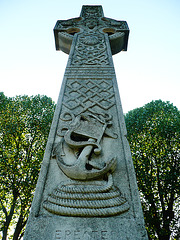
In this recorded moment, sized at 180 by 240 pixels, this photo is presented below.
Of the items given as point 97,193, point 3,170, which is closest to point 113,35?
point 97,193

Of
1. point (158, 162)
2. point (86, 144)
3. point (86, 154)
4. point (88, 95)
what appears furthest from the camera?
point (158, 162)

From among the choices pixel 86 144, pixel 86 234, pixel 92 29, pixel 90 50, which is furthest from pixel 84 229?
pixel 92 29

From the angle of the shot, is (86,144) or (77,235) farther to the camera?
(86,144)

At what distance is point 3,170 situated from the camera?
249 inches

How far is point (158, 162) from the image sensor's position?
22.8 ft

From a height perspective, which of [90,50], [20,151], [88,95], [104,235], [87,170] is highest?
[90,50]

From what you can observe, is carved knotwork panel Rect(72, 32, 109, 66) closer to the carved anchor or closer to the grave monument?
the grave monument

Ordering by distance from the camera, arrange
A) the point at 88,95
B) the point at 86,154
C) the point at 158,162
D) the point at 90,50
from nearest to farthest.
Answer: the point at 86,154 → the point at 88,95 → the point at 90,50 → the point at 158,162

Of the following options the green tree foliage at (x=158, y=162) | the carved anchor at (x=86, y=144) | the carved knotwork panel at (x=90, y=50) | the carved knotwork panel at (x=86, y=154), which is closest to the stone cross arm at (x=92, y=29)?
the carved knotwork panel at (x=90, y=50)

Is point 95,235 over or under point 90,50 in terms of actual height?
Result: under

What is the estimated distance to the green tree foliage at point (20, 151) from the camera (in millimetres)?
6383

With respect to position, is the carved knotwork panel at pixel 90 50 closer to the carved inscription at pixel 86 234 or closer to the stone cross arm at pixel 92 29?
the stone cross arm at pixel 92 29

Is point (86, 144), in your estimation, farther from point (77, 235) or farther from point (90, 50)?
point (90, 50)

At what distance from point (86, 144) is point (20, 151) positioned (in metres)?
5.93
